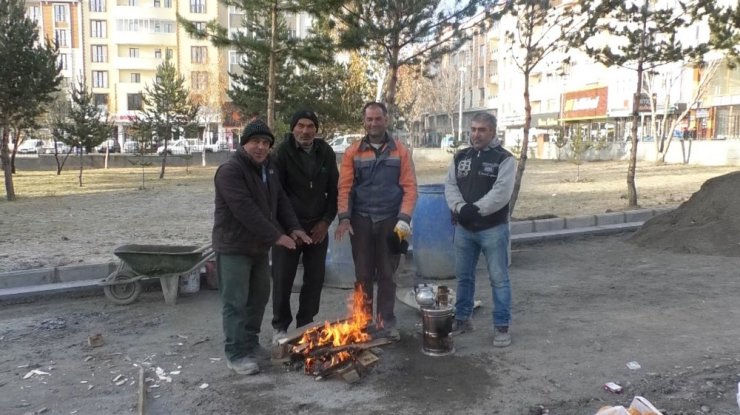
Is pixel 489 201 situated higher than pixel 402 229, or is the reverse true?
pixel 489 201

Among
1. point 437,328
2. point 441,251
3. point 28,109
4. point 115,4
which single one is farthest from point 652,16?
point 115,4

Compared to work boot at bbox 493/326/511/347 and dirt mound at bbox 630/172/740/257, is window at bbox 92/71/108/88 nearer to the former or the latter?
dirt mound at bbox 630/172/740/257

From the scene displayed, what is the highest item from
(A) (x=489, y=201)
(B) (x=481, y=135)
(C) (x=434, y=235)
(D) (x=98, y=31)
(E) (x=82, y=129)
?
(D) (x=98, y=31)

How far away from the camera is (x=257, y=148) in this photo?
4293mm

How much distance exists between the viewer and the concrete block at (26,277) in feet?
21.7

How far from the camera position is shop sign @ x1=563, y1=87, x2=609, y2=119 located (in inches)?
1818

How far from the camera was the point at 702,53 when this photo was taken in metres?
12.7

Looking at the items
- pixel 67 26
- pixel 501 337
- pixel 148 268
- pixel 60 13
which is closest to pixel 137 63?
pixel 67 26

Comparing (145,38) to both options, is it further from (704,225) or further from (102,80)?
(704,225)

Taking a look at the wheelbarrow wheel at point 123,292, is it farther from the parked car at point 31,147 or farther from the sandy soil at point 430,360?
the parked car at point 31,147

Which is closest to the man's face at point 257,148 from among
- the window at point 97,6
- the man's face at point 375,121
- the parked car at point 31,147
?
the man's face at point 375,121

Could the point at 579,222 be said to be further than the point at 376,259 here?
Yes

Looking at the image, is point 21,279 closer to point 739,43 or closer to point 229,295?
point 229,295

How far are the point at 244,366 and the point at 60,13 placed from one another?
2941 inches
